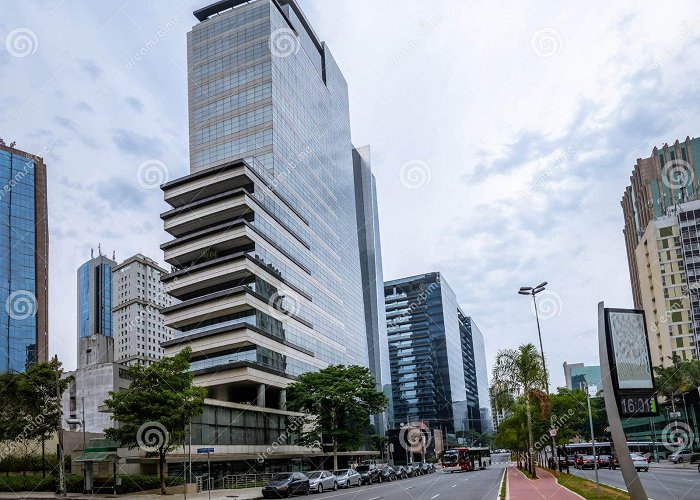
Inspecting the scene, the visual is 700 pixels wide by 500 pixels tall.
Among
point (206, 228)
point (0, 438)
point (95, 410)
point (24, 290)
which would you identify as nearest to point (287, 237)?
point (206, 228)

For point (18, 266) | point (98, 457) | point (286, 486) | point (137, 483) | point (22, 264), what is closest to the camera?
point (98, 457)

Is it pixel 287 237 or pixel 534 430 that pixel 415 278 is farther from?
pixel 534 430

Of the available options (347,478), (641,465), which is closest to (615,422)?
(347,478)

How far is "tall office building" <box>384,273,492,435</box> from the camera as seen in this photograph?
179625 millimetres

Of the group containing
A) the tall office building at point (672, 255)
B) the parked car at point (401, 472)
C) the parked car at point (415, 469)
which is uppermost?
the tall office building at point (672, 255)

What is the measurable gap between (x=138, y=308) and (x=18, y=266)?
164 ft

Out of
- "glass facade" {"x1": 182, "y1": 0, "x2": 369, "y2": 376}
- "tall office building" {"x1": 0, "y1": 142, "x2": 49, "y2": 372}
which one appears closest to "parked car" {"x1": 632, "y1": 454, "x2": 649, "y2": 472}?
"glass facade" {"x1": 182, "y1": 0, "x2": 369, "y2": 376}

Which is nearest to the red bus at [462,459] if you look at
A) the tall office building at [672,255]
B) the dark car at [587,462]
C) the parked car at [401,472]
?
the parked car at [401,472]

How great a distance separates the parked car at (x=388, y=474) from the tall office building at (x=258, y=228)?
1266cm

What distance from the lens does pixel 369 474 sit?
54969 millimetres

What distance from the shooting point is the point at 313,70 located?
115 m

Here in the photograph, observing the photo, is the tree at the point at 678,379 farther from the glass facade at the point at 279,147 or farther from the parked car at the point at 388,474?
the glass facade at the point at 279,147

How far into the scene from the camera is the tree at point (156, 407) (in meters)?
35.7

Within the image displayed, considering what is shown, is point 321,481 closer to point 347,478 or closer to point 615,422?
point 347,478
